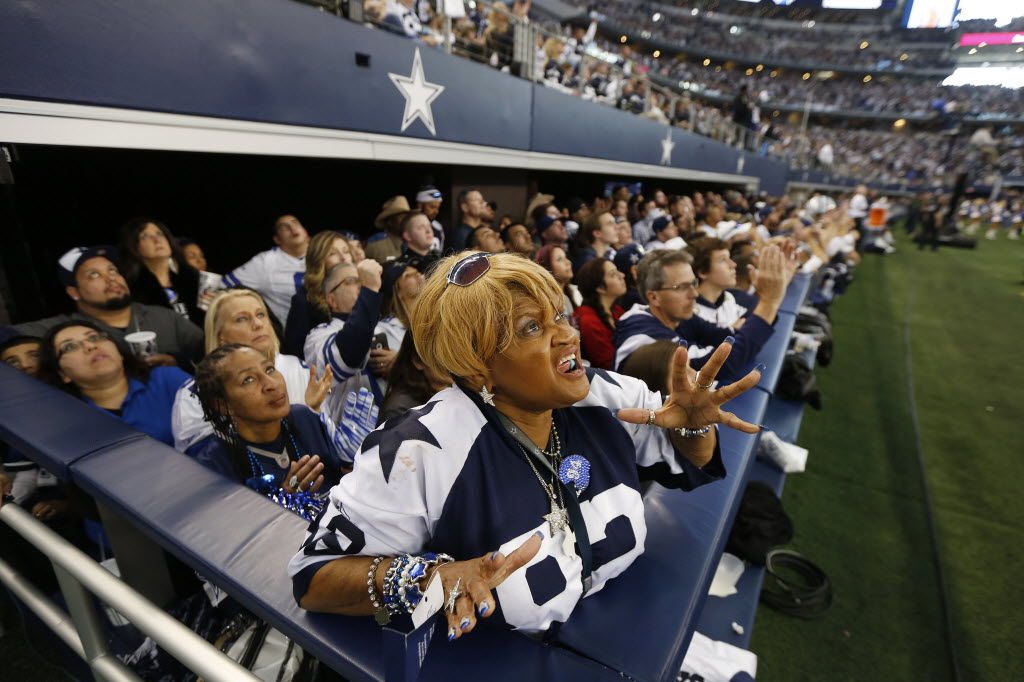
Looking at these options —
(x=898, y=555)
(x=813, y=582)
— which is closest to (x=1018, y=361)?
(x=898, y=555)

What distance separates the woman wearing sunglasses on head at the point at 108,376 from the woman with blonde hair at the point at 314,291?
0.71m

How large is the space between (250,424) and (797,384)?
4.49 metres

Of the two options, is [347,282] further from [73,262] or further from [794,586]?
[794,586]

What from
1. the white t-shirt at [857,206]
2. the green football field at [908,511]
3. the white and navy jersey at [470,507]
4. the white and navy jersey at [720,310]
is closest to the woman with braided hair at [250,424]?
the white and navy jersey at [470,507]

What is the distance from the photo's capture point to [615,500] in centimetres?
120

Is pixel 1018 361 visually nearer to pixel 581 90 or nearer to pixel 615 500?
pixel 581 90

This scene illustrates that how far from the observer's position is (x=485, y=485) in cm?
101

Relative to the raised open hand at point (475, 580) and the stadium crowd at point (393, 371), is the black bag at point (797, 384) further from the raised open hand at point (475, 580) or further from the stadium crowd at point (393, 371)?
the raised open hand at point (475, 580)

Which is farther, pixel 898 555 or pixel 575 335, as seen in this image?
pixel 898 555

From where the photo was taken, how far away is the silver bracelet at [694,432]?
129cm

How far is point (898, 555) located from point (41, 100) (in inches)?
220

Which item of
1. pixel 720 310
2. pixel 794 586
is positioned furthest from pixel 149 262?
pixel 794 586

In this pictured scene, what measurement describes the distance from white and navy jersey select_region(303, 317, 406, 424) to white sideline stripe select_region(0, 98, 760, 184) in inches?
62.7

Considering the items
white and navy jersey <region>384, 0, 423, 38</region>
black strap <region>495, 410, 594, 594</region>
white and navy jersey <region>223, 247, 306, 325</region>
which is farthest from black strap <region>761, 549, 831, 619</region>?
white and navy jersey <region>384, 0, 423, 38</region>
